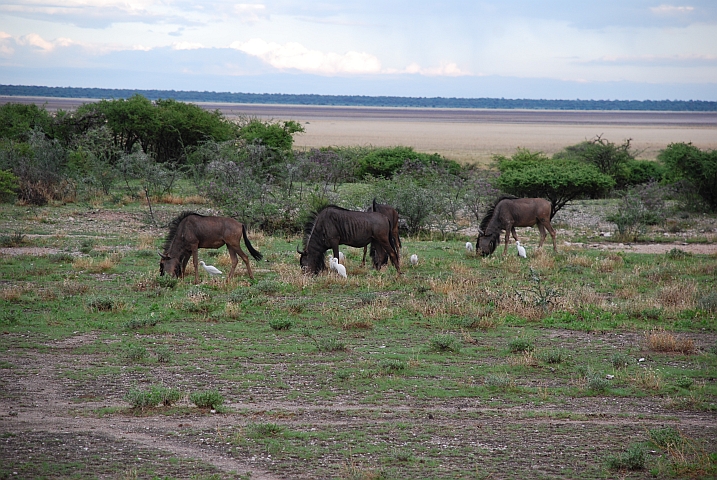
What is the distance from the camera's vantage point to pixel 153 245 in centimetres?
1783

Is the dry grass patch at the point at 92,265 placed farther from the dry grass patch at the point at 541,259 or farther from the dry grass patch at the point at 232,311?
the dry grass patch at the point at 541,259

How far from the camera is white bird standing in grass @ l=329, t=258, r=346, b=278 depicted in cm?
1429

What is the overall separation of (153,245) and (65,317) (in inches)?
254

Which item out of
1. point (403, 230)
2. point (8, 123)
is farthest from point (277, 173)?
point (8, 123)

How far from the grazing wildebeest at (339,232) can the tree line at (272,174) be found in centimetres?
464

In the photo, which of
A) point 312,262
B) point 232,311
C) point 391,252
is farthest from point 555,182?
point 232,311

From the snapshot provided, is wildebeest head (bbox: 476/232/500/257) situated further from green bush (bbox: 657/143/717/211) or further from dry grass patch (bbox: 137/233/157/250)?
green bush (bbox: 657/143/717/211)

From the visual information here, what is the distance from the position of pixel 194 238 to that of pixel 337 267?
8.83 ft

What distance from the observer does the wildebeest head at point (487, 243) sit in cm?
1767

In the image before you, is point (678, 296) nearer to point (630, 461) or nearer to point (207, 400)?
point (630, 461)

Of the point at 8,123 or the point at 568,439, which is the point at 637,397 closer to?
the point at 568,439

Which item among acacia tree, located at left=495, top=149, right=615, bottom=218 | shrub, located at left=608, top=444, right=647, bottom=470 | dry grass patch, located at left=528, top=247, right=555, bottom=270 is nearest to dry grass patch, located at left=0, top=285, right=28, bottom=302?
shrub, located at left=608, top=444, right=647, bottom=470

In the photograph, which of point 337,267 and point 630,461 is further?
point 337,267

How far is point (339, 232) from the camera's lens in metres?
14.8
